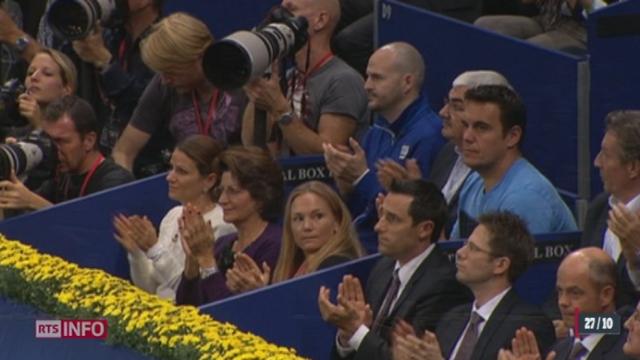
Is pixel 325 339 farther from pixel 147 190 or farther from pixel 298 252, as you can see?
pixel 147 190

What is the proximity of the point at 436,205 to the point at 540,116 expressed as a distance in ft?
3.21

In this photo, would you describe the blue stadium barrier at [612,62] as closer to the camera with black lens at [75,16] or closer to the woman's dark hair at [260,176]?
the woman's dark hair at [260,176]

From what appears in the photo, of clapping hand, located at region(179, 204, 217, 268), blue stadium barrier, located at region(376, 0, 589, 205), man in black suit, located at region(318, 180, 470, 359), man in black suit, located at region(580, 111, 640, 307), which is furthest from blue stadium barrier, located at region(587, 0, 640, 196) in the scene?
clapping hand, located at region(179, 204, 217, 268)

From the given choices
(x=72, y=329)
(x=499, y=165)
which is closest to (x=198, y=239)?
(x=72, y=329)

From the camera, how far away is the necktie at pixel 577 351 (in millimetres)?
6656

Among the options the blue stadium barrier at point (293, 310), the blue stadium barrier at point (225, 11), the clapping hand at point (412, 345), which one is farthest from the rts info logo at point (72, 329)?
the blue stadium barrier at point (225, 11)

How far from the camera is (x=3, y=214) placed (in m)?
9.64

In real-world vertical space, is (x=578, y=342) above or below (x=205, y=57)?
below

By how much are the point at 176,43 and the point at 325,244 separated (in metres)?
1.70

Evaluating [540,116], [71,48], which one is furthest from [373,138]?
[71,48]

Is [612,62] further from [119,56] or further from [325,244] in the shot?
[119,56]

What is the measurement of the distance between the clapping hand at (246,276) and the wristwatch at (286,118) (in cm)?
96

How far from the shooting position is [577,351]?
21.9ft

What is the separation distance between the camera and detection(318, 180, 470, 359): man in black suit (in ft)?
24.1
